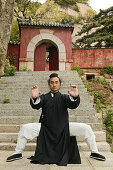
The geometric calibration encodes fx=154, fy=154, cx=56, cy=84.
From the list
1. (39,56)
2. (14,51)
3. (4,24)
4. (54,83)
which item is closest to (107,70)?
(39,56)

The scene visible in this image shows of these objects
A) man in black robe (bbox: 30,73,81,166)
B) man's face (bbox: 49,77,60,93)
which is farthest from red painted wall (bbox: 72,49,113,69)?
man in black robe (bbox: 30,73,81,166)

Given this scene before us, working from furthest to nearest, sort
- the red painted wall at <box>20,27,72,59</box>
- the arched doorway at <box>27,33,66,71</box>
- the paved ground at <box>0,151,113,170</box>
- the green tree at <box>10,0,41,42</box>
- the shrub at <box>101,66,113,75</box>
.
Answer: the green tree at <box>10,0,41,42</box>, the red painted wall at <box>20,27,72,59</box>, the arched doorway at <box>27,33,66,71</box>, the shrub at <box>101,66,113,75</box>, the paved ground at <box>0,151,113,170</box>

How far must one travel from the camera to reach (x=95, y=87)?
24.9 feet

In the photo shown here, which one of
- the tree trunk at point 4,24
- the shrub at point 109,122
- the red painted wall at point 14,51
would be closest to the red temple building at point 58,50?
the red painted wall at point 14,51

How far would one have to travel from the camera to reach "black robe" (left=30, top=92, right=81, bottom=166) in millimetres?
2387

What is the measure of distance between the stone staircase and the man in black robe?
32.7 inches

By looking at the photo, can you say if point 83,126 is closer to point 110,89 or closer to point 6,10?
point 110,89

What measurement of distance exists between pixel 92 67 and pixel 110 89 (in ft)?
12.8

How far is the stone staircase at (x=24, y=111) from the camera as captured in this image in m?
3.48

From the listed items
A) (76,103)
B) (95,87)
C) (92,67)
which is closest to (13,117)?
(76,103)

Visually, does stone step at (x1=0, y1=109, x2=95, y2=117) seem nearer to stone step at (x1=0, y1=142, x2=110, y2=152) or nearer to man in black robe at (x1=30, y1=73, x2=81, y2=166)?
stone step at (x1=0, y1=142, x2=110, y2=152)

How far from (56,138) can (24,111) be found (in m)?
2.39

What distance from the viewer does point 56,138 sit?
7.96 ft

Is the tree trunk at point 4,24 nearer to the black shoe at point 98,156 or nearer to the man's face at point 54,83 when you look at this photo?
the man's face at point 54,83
